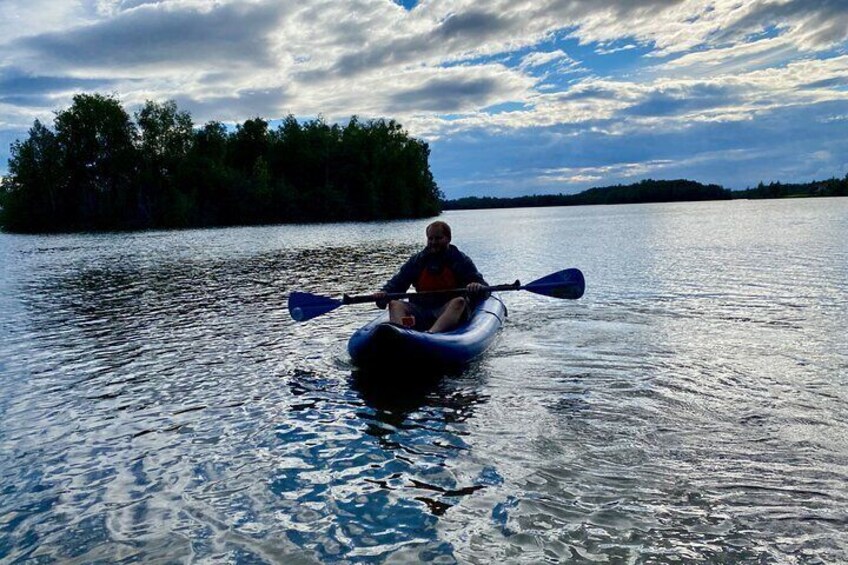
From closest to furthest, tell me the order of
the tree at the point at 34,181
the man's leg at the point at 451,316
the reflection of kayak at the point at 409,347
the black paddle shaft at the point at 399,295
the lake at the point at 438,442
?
1. the lake at the point at 438,442
2. the reflection of kayak at the point at 409,347
3. the man's leg at the point at 451,316
4. the black paddle shaft at the point at 399,295
5. the tree at the point at 34,181

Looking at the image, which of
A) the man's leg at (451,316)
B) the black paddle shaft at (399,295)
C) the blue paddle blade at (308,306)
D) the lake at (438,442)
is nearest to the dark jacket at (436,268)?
the black paddle shaft at (399,295)

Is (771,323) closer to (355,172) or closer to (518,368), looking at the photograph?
(518,368)

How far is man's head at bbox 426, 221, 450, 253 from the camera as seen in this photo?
28.5 feet

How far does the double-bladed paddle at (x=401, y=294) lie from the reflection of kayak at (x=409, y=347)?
789 mm

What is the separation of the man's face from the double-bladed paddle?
1.97 ft

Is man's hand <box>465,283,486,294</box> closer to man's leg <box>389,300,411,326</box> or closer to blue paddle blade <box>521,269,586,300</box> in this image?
man's leg <box>389,300,411,326</box>

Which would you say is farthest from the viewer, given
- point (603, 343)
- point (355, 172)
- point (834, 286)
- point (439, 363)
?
point (355, 172)

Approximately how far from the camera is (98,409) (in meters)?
6.51

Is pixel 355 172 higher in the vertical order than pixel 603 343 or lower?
higher

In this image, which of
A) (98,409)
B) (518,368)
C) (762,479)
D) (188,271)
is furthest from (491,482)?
(188,271)

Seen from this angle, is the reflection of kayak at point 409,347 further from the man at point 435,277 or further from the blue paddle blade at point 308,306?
the blue paddle blade at point 308,306

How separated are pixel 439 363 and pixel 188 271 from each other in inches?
630

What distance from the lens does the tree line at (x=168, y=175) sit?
2628 inches

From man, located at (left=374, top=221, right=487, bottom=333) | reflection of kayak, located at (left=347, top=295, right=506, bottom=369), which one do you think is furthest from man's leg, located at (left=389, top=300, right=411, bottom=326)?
reflection of kayak, located at (left=347, top=295, right=506, bottom=369)
